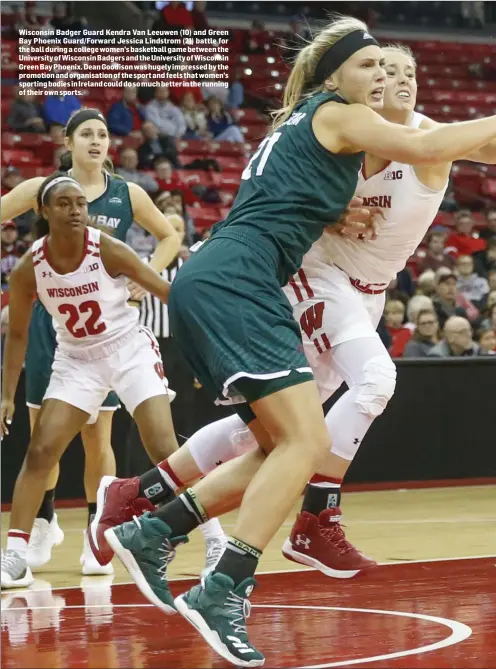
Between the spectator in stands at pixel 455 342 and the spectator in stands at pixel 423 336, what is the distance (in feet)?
0.22

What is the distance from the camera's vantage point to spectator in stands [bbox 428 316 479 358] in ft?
33.1

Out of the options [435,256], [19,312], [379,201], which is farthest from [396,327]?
[379,201]

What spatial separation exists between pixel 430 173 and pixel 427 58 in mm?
11297

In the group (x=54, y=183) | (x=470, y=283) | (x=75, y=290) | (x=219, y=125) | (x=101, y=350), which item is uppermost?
(x=219, y=125)

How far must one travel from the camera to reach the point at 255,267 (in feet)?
12.7

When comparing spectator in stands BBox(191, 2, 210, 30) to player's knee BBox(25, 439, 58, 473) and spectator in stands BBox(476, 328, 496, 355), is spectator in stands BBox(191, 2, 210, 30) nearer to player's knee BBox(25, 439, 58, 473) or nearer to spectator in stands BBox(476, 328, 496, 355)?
spectator in stands BBox(476, 328, 496, 355)

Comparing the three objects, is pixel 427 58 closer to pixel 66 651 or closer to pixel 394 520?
pixel 394 520

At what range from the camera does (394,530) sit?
294 inches

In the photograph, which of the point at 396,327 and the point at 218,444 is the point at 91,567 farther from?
the point at 396,327

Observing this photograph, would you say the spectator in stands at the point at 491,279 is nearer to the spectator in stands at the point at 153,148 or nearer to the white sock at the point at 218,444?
the spectator in stands at the point at 153,148

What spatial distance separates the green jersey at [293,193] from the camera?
155 inches

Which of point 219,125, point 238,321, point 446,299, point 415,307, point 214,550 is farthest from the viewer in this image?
point 219,125

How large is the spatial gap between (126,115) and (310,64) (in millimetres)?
8738

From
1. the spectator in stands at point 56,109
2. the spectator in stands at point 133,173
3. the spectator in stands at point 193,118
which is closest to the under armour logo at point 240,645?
the spectator in stands at point 133,173
